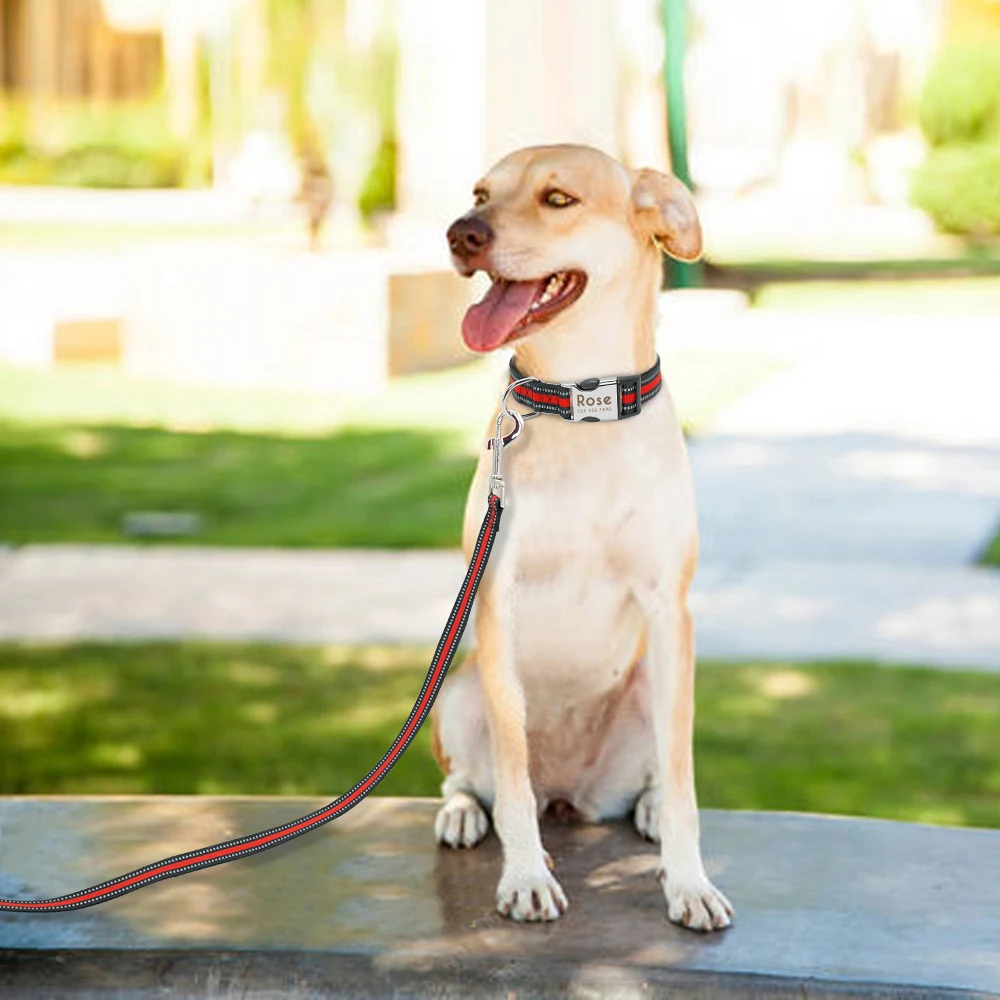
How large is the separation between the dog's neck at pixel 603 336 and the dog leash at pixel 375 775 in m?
0.07

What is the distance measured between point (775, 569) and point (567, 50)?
1074 centimetres

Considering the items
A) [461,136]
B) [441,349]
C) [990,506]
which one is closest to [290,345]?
[441,349]

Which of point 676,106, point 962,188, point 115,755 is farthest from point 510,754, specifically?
point 962,188

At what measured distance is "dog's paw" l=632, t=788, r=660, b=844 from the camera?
128 inches

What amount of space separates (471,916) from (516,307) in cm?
97

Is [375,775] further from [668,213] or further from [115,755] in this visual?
[115,755]

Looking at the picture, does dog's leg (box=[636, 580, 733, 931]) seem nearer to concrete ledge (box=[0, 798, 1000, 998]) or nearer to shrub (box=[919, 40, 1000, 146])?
concrete ledge (box=[0, 798, 1000, 998])

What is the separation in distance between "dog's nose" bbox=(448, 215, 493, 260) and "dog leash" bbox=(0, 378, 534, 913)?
0.83ft

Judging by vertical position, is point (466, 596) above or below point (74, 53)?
below

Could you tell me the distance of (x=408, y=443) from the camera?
41.2 feet

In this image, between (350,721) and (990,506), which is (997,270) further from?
(350,721)

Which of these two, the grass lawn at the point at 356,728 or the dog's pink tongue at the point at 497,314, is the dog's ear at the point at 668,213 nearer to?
the dog's pink tongue at the point at 497,314

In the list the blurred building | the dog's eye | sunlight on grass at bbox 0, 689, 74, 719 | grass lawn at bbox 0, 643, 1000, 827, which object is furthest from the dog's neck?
the blurred building

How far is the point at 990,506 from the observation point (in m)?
10.4
